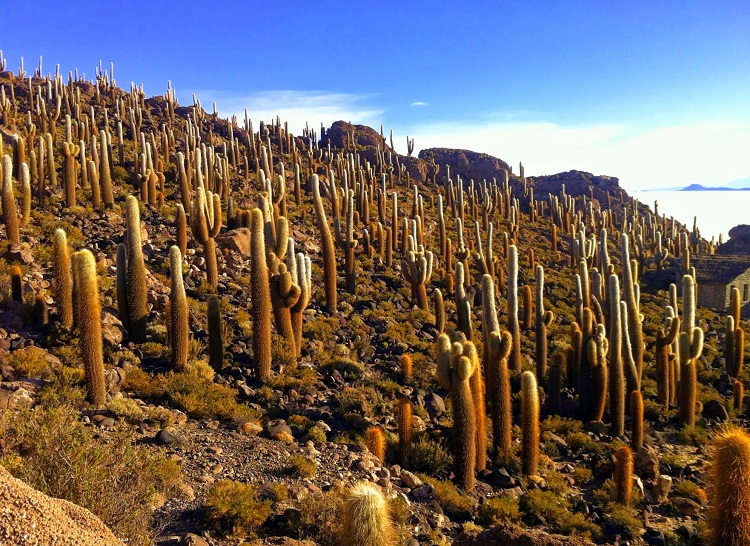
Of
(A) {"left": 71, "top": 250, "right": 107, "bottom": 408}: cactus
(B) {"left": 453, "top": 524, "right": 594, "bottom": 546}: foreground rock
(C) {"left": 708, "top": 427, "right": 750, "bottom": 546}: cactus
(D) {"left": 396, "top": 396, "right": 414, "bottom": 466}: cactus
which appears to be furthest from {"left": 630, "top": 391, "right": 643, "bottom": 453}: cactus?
(A) {"left": 71, "top": 250, "right": 107, "bottom": 408}: cactus

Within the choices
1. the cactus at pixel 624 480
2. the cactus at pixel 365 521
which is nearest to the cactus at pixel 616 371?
the cactus at pixel 624 480

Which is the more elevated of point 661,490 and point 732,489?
point 732,489

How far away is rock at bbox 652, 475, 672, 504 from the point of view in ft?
32.3

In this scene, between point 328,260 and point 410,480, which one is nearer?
point 410,480

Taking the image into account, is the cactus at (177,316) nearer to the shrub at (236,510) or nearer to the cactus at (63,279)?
the cactus at (63,279)

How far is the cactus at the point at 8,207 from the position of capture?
14.5 metres

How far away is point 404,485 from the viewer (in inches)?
338

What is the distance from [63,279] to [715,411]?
51.6 feet

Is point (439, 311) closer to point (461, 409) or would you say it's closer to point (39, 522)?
point (461, 409)

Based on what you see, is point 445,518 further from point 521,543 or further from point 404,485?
point 521,543

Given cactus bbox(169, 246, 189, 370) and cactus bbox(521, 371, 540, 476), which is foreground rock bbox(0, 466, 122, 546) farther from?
cactus bbox(521, 371, 540, 476)

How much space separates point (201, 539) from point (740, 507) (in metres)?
6.00

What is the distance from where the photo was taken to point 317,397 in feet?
37.6

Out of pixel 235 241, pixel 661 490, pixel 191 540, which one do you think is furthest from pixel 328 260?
pixel 191 540
